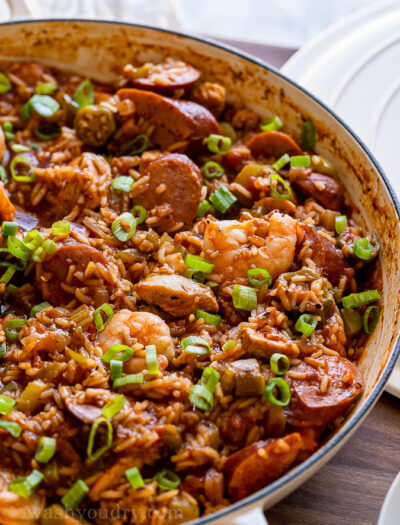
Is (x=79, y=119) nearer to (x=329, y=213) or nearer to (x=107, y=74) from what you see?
(x=107, y=74)

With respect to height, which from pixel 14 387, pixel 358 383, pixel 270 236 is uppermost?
pixel 270 236

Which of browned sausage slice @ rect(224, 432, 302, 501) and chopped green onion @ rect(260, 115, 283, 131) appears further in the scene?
chopped green onion @ rect(260, 115, 283, 131)

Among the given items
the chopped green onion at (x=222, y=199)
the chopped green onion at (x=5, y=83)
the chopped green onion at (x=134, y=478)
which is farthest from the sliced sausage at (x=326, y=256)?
the chopped green onion at (x=5, y=83)

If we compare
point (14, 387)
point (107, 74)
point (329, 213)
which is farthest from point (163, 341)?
point (107, 74)

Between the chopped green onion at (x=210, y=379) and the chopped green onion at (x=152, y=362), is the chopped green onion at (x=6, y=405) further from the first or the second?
the chopped green onion at (x=210, y=379)

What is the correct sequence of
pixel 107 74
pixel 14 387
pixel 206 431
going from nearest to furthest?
pixel 206 431 < pixel 14 387 < pixel 107 74

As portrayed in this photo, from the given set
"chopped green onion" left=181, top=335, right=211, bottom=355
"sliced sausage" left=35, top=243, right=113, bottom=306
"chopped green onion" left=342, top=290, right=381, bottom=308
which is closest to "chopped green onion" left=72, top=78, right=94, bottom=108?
"sliced sausage" left=35, top=243, right=113, bottom=306

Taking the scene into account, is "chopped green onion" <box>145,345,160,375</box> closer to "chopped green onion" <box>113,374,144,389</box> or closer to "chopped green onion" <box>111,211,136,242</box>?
"chopped green onion" <box>113,374,144,389</box>
